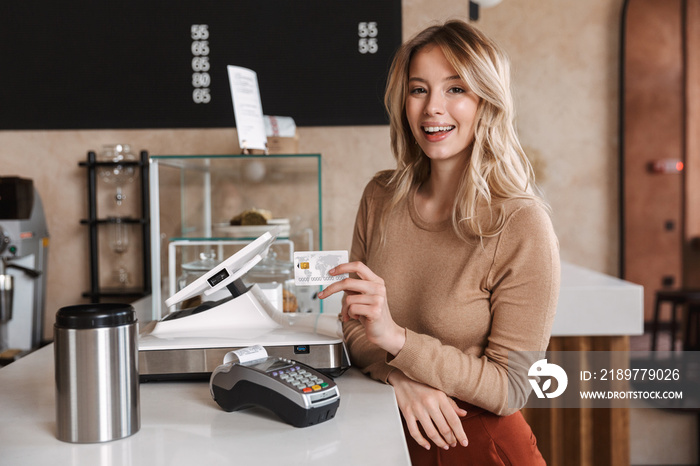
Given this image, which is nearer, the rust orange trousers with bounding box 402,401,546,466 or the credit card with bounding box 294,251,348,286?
the credit card with bounding box 294,251,348,286

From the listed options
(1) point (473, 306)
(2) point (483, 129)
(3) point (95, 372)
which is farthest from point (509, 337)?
(3) point (95, 372)

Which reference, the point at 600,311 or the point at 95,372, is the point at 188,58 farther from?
the point at 95,372

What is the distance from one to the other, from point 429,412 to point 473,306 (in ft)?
0.74

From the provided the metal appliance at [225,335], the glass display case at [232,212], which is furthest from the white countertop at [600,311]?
the metal appliance at [225,335]

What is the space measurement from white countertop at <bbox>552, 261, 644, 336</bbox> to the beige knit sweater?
2.86 ft

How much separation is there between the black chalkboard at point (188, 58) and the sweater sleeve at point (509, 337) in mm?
1588

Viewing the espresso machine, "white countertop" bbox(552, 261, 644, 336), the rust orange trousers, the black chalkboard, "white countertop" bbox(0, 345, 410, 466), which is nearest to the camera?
"white countertop" bbox(0, 345, 410, 466)

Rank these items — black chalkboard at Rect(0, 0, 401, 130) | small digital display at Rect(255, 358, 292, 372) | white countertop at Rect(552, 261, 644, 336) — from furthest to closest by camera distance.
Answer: black chalkboard at Rect(0, 0, 401, 130) → white countertop at Rect(552, 261, 644, 336) → small digital display at Rect(255, 358, 292, 372)

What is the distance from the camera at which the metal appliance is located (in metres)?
1.13

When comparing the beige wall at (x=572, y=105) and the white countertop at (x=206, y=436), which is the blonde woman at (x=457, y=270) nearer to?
the white countertop at (x=206, y=436)

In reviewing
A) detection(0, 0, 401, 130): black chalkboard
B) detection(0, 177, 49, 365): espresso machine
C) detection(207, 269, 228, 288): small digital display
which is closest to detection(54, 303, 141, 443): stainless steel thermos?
detection(207, 269, 228, 288): small digital display

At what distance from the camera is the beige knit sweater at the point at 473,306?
1171mm

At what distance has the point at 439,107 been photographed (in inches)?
51.4

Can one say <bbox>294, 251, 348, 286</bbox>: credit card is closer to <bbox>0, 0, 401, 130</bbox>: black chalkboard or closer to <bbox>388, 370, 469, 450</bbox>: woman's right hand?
<bbox>388, 370, 469, 450</bbox>: woman's right hand
